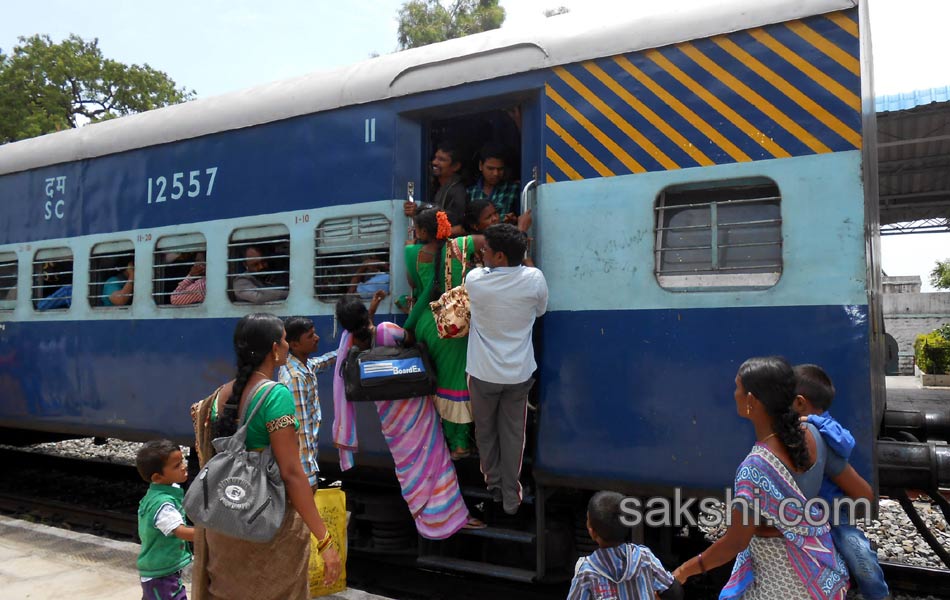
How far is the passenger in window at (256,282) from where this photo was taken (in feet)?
16.5

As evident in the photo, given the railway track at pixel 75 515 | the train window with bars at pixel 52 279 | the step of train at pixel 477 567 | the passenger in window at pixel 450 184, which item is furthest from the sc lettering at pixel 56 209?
the step of train at pixel 477 567

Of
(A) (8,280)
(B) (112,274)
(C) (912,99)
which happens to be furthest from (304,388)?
(C) (912,99)

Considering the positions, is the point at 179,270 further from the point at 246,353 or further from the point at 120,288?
the point at 246,353

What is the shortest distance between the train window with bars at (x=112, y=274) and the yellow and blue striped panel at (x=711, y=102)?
12.2 feet

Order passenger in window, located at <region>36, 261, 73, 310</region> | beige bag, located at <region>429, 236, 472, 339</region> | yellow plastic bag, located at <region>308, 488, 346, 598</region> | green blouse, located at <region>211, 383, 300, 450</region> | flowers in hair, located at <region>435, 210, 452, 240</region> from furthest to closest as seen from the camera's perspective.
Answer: passenger in window, located at <region>36, 261, 73, 310</region>, flowers in hair, located at <region>435, 210, 452, 240</region>, yellow plastic bag, located at <region>308, 488, 346, 598</region>, beige bag, located at <region>429, 236, 472, 339</region>, green blouse, located at <region>211, 383, 300, 450</region>

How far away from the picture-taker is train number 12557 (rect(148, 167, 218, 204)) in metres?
5.37

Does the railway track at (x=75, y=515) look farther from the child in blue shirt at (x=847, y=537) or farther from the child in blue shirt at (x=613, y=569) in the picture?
the child in blue shirt at (x=847, y=537)

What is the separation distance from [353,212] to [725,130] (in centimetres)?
225

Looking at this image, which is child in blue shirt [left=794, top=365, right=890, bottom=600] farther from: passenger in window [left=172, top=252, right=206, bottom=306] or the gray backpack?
passenger in window [left=172, top=252, right=206, bottom=306]

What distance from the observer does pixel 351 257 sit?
15.1ft

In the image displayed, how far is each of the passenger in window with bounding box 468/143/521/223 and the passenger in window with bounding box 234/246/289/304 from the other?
153 cm

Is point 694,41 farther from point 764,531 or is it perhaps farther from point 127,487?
point 127,487

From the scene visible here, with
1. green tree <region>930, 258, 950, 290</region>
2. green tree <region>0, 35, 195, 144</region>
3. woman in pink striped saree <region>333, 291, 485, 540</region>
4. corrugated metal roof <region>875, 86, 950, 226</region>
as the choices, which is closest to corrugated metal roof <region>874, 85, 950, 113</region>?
corrugated metal roof <region>875, 86, 950, 226</region>

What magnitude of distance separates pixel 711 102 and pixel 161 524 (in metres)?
3.11
